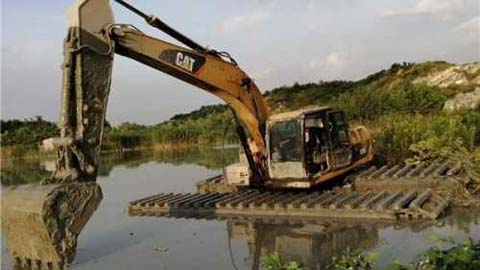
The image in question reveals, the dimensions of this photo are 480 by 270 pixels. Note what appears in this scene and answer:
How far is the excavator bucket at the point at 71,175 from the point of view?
600 cm

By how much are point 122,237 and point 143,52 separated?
280cm

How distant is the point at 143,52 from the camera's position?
28.5 ft

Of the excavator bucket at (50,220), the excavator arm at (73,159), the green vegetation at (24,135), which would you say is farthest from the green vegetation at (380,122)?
the excavator bucket at (50,220)

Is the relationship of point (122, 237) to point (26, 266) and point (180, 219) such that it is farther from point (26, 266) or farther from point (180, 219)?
point (26, 266)

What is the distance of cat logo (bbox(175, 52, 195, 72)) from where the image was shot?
368 inches

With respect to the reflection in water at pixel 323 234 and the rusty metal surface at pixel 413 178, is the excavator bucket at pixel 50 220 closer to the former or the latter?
the reflection in water at pixel 323 234

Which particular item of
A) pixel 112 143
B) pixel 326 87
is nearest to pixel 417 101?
pixel 112 143

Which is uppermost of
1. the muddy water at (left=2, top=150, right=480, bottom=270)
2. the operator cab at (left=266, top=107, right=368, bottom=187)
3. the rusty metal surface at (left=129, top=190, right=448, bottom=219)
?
the operator cab at (left=266, top=107, right=368, bottom=187)

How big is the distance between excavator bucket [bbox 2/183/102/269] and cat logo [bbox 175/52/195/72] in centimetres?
355

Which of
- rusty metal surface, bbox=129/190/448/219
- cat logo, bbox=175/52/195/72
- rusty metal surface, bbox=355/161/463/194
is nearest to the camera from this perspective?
rusty metal surface, bbox=129/190/448/219

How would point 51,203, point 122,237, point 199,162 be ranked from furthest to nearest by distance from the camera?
1. point 199,162
2. point 122,237
3. point 51,203

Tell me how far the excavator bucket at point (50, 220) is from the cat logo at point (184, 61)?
3553mm

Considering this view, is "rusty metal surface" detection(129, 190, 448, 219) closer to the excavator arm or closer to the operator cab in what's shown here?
the operator cab

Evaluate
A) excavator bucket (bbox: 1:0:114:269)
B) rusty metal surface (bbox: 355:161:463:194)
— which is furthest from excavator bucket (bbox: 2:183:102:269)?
rusty metal surface (bbox: 355:161:463:194)
